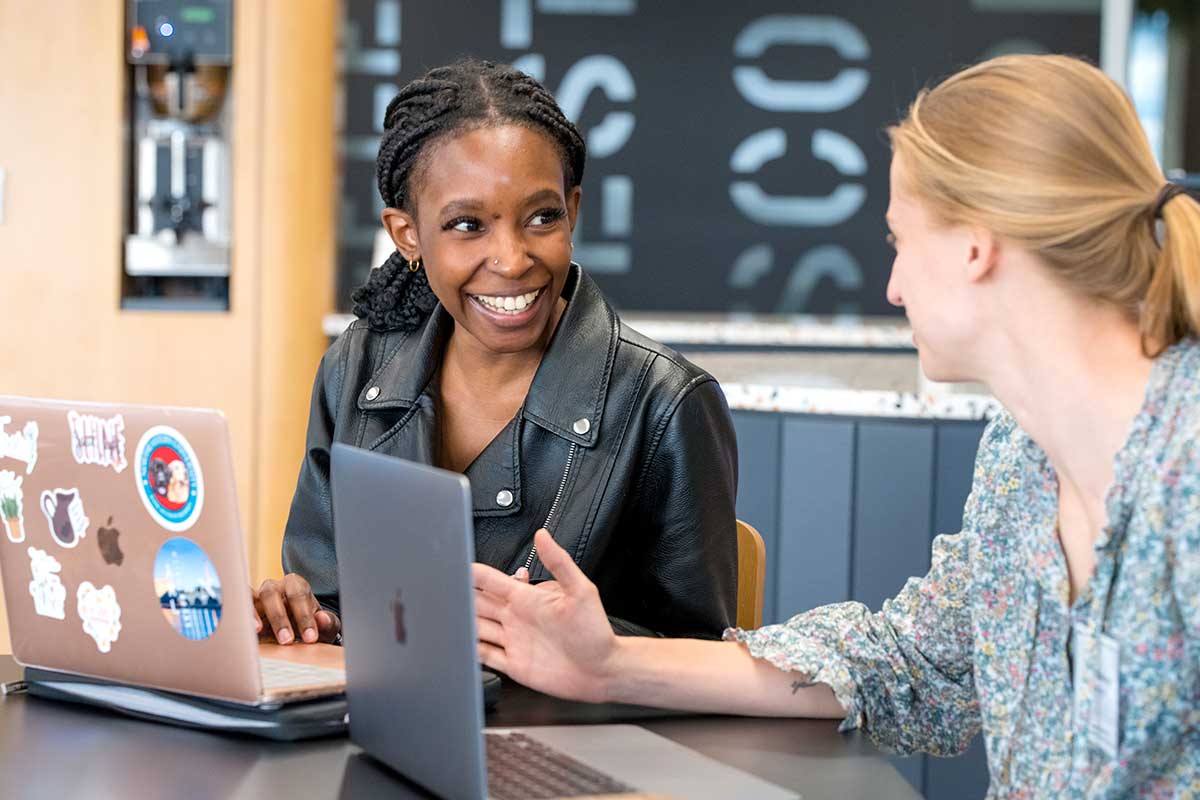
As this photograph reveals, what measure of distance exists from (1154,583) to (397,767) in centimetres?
56

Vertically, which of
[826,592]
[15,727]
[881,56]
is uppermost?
[881,56]

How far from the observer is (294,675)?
1259 mm

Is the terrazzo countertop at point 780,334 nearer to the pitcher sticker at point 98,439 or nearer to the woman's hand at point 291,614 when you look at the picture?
the woman's hand at point 291,614

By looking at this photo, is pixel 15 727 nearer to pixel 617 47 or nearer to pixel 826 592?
pixel 826 592

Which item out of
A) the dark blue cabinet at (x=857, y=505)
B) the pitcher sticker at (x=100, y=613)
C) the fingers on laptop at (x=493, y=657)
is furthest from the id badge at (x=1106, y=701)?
the dark blue cabinet at (x=857, y=505)

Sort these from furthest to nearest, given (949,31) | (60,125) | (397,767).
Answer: (949,31) → (60,125) → (397,767)

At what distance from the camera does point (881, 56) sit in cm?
416

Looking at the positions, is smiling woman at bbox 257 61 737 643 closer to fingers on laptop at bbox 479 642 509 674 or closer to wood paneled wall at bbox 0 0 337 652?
fingers on laptop at bbox 479 642 509 674

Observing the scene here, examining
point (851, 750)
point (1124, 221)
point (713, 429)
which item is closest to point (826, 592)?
point (713, 429)

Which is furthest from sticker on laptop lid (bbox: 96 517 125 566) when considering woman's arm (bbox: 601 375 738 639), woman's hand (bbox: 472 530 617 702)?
woman's arm (bbox: 601 375 738 639)

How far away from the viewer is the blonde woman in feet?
3.61

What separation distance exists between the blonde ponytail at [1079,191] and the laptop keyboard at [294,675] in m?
0.62

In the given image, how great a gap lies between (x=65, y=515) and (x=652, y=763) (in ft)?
1.73

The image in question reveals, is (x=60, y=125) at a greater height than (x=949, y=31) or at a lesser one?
lesser
